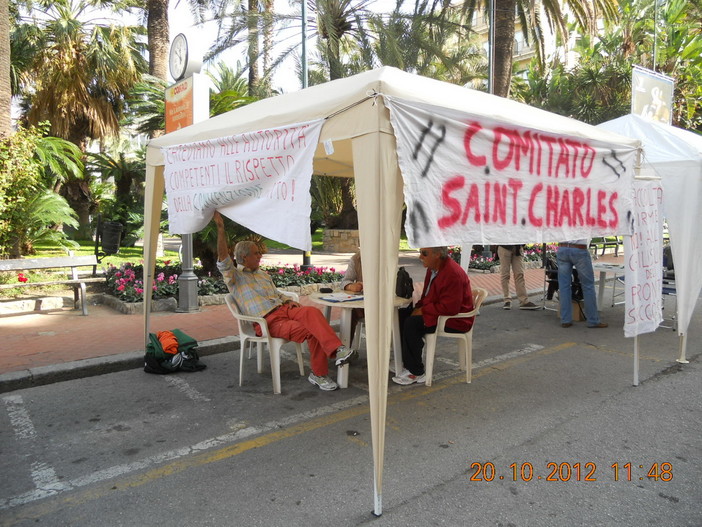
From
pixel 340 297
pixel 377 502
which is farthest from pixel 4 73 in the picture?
pixel 377 502

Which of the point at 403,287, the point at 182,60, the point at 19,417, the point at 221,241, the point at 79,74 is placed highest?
the point at 79,74

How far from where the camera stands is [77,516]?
2.71 metres

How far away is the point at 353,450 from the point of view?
137 inches

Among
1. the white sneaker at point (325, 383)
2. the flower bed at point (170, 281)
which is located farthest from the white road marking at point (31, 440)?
the flower bed at point (170, 281)

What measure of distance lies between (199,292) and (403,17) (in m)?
10.9

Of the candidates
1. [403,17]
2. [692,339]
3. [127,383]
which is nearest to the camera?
[127,383]

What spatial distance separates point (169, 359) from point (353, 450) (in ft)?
8.52

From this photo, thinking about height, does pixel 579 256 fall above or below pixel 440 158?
below

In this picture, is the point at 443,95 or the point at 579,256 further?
the point at 579,256

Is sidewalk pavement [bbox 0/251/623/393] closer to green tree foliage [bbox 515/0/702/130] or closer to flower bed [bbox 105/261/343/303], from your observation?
flower bed [bbox 105/261/343/303]

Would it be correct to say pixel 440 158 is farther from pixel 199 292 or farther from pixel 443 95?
pixel 199 292

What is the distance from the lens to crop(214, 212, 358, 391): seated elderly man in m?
4.46

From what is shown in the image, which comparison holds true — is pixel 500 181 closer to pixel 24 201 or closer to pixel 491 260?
pixel 24 201

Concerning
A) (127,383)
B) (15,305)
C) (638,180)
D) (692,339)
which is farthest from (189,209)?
(692,339)
